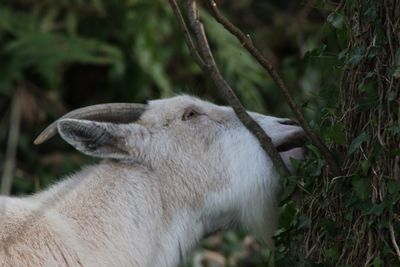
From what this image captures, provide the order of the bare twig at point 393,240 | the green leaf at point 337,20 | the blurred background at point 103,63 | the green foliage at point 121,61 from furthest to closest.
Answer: the blurred background at point 103,63 < the green foliage at point 121,61 < the green leaf at point 337,20 < the bare twig at point 393,240

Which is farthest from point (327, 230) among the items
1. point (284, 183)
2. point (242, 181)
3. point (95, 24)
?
point (95, 24)

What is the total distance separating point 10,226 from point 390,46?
93.3 inches

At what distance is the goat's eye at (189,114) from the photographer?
666 cm

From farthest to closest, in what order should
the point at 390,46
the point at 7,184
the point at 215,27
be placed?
the point at 215,27 → the point at 7,184 → the point at 390,46

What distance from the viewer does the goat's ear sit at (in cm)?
624

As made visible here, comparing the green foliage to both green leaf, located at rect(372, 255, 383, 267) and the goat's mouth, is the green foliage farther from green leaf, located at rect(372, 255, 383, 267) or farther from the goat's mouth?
green leaf, located at rect(372, 255, 383, 267)

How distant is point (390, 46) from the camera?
18.1 ft

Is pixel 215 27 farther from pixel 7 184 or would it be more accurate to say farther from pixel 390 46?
pixel 390 46

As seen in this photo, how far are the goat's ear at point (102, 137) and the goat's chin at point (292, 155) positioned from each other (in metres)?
0.89

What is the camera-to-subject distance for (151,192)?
20.7 ft

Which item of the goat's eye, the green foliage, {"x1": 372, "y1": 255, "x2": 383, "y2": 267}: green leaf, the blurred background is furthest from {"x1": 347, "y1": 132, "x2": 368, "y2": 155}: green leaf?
the blurred background

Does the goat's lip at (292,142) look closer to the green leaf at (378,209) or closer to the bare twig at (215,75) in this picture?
the bare twig at (215,75)

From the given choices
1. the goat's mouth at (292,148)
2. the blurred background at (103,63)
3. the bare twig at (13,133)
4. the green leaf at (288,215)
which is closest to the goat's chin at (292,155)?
the goat's mouth at (292,148)

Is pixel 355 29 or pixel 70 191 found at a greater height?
pixel 355 29
